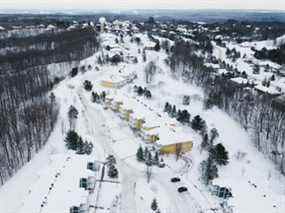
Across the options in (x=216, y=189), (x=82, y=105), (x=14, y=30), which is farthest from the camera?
(x=14, y=30)

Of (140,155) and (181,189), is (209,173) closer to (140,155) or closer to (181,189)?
(181,189)

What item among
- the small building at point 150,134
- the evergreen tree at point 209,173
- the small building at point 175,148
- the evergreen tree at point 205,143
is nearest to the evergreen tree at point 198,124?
the evergreen tree at point 205,143

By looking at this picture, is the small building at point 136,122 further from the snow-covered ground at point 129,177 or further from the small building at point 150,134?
the small building at point 150,134

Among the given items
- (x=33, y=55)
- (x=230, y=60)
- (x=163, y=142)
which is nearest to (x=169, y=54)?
(x=230, y=60)

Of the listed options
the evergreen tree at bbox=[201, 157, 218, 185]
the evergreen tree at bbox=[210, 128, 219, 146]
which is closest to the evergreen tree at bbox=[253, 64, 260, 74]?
the evergreen tree at bbox=[210, 128, 219, 146]

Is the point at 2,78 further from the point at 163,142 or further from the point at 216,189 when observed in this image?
the point at 216,189

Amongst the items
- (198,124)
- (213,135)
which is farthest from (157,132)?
Result: (213,135)
